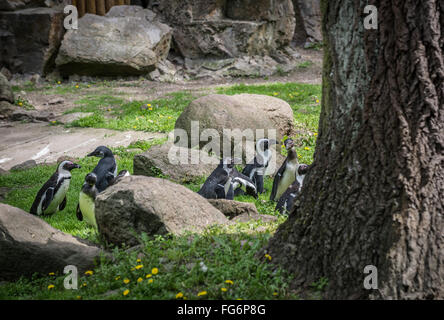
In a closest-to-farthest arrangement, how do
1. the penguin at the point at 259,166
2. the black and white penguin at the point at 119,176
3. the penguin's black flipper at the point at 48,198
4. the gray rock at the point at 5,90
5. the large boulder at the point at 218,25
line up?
the black and white penguin at the point at 119,176, the penguin's black flipper at the point at 48,198, the penguin at the point at 259,166, the gray rock at the point at 5,90, the large boulder at the point at 218,25

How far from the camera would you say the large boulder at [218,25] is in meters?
18.5

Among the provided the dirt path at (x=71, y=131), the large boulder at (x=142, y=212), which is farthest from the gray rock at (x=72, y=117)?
the large boulder at (x=142, y=212)

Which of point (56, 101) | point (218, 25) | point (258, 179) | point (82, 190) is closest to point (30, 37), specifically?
point (56, 101)

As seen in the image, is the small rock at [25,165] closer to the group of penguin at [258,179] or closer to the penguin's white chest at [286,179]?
the group of penguin at [258,179]

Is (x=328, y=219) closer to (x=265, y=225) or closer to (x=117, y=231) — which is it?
(x=265, y=225)

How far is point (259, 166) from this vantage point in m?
8.66

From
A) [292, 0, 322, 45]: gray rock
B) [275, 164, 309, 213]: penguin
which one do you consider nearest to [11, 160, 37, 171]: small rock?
[275, 164, 309, 213]: penguin

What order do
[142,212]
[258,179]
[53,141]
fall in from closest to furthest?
[142,212] → [258,179] → [53,141]

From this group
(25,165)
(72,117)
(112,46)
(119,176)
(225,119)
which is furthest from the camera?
(112,46)

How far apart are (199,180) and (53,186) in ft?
7.70

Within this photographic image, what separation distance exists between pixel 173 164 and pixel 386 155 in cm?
547

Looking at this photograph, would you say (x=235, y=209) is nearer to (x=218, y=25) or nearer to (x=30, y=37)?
(x=30, y=37)

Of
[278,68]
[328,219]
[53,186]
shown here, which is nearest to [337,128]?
[328,219]

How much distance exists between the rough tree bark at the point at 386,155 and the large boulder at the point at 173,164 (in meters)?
4.95
